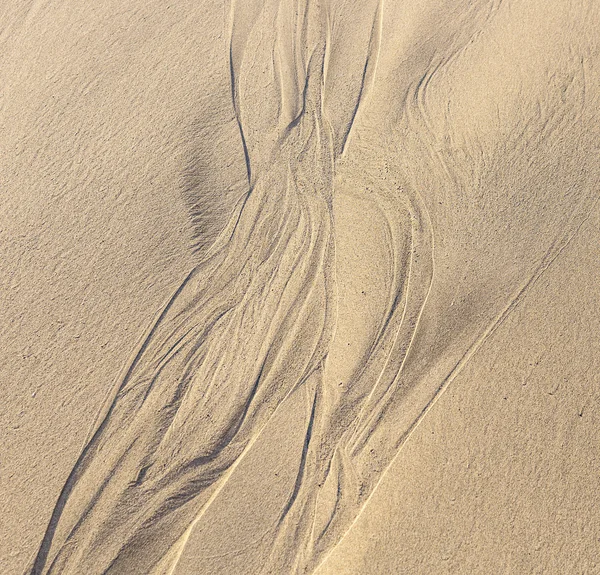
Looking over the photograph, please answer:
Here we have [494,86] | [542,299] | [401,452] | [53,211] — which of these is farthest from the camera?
[494,86]

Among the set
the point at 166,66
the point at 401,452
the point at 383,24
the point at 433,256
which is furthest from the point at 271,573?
the point at 383,24

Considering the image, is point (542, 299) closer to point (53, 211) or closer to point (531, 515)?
point (531, 515)

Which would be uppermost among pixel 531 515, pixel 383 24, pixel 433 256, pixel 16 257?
pixel 16 257

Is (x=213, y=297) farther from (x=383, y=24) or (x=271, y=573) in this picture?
(x=383, y=24)

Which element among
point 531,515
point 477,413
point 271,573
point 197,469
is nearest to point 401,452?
point 477,413

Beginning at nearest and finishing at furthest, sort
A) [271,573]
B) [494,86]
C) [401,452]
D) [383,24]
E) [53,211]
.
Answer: [271,573] < [401,452] < [53,211] < [494,86] < [383,24]

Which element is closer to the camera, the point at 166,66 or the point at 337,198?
the point at 337,198

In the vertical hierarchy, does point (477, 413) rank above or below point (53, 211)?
below
